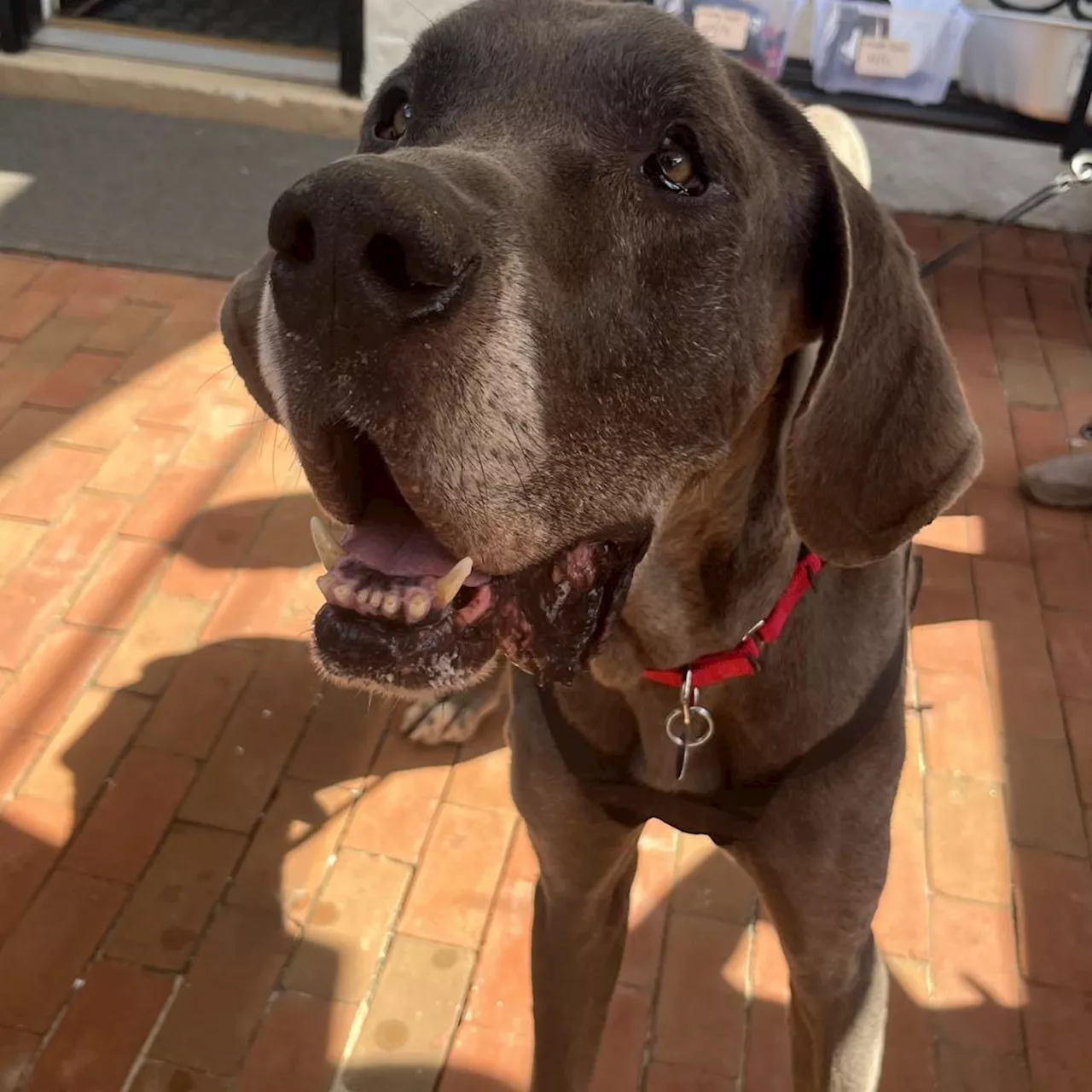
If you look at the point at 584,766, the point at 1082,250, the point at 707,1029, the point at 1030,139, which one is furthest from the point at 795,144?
the point at 1082,250

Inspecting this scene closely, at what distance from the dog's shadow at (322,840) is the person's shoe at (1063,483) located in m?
0.74

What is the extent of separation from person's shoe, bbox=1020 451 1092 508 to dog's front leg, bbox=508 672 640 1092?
2452 mm

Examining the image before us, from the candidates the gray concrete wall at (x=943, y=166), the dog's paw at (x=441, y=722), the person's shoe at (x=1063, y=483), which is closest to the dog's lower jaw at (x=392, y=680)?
the dog's paw at (x=441, y=722)

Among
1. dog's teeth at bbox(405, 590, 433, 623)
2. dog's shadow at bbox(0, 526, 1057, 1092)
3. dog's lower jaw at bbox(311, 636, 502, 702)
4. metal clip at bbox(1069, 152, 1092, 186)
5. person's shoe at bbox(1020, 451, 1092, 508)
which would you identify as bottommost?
dog's shadow at bbox(0, 526, 1057, 1092)

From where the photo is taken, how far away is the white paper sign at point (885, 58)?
463 cm

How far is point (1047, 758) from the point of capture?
9.84 feet

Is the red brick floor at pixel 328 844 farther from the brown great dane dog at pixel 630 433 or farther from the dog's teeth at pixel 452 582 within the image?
the dog's teeth at pixel 452 582

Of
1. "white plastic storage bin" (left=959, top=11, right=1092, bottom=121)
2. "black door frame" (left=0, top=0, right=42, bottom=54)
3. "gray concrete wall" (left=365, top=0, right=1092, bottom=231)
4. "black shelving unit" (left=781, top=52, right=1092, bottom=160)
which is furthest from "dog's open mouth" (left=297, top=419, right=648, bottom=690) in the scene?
"black door frame" (left=0, top=0, right=42, bottom=54)

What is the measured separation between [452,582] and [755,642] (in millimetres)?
568


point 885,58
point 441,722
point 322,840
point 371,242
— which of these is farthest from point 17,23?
point 371,242

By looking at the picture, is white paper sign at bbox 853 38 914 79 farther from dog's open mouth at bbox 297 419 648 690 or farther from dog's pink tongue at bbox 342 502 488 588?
dog's pink tongue at bbox 342 502 488 588

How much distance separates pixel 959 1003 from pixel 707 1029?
55 centimetres

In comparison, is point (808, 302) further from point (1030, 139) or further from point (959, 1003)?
point (1030, 139)

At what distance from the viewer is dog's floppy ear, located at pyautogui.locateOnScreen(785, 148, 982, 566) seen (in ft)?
4.86
